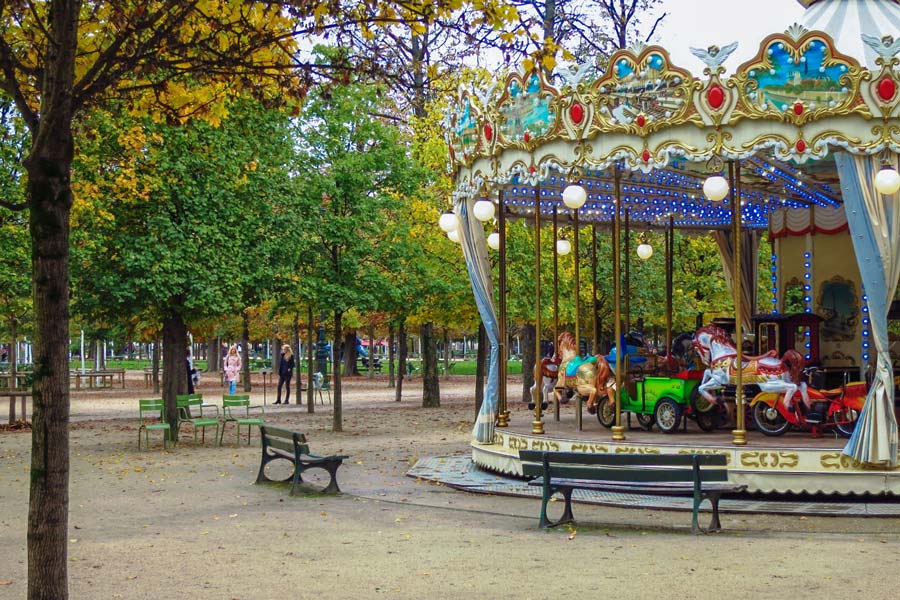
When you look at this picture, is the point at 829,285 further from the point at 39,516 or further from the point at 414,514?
the point at 39,516

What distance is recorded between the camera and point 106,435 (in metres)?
23.2

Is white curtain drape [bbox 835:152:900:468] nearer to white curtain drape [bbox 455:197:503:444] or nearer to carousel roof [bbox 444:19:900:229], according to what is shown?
carousel roof [bbox 444:19:900:229]

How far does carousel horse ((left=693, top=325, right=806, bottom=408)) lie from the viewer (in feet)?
47.5

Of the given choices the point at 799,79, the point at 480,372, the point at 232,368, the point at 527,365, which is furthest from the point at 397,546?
the point at 232,368

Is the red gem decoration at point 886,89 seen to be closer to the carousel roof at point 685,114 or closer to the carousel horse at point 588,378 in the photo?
the carousel roof at point 685,114

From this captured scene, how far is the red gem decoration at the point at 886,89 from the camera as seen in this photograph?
12.7m

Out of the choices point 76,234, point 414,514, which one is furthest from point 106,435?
point 414,514

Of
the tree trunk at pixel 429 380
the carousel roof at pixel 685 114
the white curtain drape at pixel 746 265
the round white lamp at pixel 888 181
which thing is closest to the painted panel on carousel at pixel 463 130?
the carousel roof at pixel 685 114

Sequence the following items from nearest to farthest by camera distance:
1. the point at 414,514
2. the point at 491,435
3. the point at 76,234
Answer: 1. the point at 414,514
2. the point at 491,435
3. the point at 76,234

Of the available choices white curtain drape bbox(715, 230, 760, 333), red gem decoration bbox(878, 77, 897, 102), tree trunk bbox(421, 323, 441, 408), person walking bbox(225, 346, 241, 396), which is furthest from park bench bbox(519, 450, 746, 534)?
person walking bbox(225, 346, 241, 396)

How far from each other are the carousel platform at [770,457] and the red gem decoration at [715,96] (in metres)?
4.14

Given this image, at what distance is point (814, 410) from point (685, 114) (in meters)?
4.41

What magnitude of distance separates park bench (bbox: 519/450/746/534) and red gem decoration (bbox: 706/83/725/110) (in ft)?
14.6

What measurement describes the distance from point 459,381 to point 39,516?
4480 centimetres
